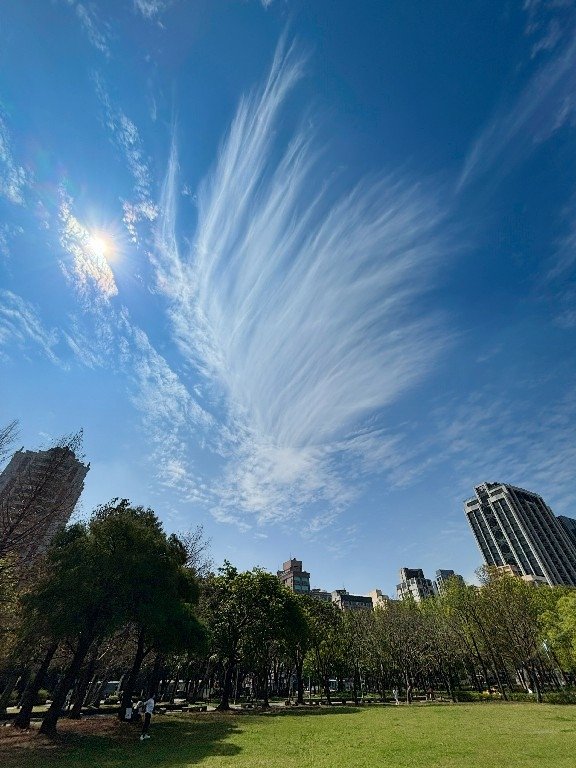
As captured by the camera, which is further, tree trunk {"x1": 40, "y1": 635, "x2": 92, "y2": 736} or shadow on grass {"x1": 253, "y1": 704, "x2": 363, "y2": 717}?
shadow on grass {"x1": 253, "y1": 704, "x2": 363, "y2": 717}

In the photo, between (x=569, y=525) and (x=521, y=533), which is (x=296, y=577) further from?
(x=569, y=525)

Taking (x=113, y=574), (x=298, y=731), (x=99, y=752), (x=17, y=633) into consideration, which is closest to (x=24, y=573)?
(x=17, y=633)

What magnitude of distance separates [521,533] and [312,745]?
549 feet

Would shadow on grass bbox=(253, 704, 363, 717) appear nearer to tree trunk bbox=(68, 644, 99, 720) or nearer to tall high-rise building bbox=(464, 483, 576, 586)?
tree trunk bbox=(68, 644, 99, 720)

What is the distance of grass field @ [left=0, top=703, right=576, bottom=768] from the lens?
49.9 ft

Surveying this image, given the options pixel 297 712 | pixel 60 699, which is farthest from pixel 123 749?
pixel 297 712

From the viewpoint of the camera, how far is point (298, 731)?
2419cm

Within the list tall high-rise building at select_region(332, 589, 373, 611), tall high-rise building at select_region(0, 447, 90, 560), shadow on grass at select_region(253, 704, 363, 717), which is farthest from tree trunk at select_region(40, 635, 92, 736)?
tall high-rise building at select_region(332, 589, 373, 611)

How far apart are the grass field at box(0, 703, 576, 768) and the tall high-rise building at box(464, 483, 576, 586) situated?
145 meters

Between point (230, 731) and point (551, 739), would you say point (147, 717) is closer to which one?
point (230, 731)

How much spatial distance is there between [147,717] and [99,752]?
471 cm

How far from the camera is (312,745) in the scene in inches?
754

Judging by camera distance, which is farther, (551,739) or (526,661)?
(526,661)

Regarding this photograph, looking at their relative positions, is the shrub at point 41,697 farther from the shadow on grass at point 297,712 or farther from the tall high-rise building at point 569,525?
the tall high-rise building at point 569,525
